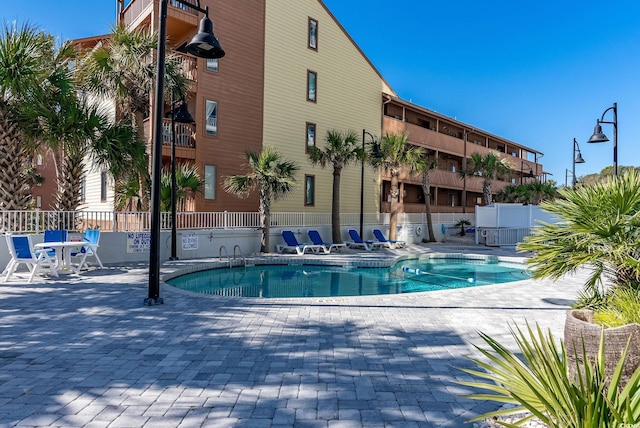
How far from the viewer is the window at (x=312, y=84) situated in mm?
22150

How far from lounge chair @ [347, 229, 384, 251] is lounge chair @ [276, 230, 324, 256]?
7.93 feet

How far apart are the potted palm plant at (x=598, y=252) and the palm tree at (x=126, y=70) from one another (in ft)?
39.2

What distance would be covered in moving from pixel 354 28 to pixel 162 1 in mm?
20436

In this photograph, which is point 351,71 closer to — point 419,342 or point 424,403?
point 419,342

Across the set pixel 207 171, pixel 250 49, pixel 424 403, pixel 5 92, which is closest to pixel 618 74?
pixel 250 49

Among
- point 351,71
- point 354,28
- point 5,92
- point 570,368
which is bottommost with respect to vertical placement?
A: point 570,368

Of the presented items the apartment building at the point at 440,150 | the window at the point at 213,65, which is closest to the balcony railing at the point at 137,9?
the window at the point at 213,65

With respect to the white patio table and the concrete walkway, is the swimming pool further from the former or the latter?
the concrete walkway

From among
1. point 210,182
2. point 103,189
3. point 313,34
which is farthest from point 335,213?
point 103,189

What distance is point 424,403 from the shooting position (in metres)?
3.53

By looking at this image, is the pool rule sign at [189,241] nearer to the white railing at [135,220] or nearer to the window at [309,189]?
the white railing at [135,220]

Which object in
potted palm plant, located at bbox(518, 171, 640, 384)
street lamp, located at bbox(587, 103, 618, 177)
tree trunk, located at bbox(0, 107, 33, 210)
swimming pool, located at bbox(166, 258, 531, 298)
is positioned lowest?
swimming pool, located at bbox(166, 258, 531, 298)

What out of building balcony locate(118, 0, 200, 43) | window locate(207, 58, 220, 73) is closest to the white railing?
window locate(207, 58, 220, 73)

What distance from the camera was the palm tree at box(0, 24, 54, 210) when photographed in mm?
9757
